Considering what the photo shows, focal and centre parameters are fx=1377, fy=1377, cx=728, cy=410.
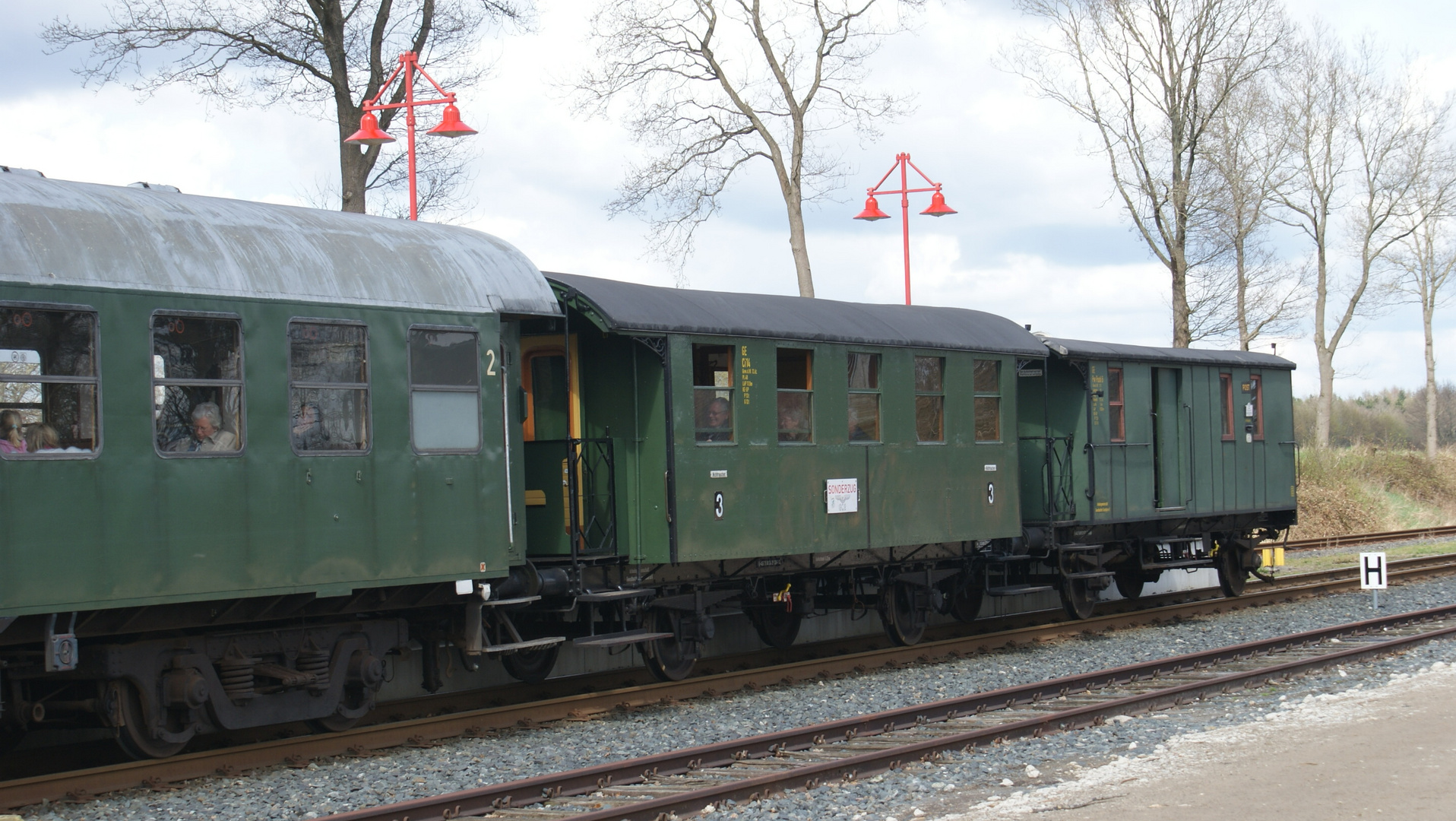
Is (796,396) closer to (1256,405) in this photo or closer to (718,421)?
(718,421)

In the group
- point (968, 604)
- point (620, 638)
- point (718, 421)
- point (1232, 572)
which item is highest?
point (718, 421)

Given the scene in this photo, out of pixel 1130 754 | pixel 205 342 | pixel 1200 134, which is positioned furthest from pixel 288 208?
pixel 1200 134

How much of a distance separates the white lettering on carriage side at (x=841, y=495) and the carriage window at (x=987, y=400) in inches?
90.4

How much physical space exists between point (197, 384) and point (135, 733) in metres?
2.32

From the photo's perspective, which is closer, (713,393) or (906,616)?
(713,393)

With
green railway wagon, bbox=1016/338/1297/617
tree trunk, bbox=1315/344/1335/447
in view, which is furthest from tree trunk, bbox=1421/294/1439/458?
green railway wagon, bbox=1016/338/1297/617

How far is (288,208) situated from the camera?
10.2 metres

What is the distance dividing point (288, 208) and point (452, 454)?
2.19 metres

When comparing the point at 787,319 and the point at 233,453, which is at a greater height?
the point at 787,319

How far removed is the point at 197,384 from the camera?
887 cm

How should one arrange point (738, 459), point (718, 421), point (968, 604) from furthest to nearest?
point (968, 604)
point (738, 459)
point (718, 421)

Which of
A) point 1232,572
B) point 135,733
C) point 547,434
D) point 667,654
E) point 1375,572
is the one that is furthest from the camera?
point 1232,572

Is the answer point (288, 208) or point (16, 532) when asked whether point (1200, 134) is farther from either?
point (16, 532)

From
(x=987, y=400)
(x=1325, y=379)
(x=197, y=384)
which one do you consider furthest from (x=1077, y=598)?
(x=1325, y=379)
